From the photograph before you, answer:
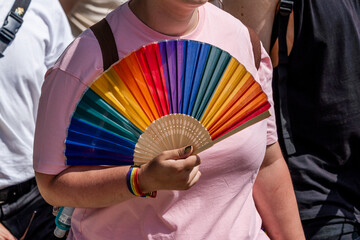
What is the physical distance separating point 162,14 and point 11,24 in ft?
3.28

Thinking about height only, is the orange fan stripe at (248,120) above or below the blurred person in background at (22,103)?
above

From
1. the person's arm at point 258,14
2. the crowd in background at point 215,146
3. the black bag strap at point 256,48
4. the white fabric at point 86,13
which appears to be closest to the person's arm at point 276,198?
the crowd in background at point 215,146

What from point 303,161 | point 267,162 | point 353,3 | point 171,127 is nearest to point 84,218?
point 171,127

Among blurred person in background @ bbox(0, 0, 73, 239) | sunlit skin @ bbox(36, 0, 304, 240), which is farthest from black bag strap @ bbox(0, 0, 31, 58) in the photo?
sunlit skin @ bbox(36, 0, 304, 240)

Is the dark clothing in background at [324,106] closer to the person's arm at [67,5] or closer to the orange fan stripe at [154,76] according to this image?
the orange fan stripe at [154,76]

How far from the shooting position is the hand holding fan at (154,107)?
1824mm

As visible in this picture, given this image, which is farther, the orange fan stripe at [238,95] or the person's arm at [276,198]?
the person's arm at [276,198]

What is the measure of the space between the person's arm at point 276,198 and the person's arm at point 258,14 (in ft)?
1.57

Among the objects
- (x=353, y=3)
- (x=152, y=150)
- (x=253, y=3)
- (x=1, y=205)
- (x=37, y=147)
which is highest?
(x=353, y=3)

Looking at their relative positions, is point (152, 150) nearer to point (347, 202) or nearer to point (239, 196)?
point (239, 196)

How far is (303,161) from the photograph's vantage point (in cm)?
271

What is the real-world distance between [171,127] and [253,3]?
93 centimetres

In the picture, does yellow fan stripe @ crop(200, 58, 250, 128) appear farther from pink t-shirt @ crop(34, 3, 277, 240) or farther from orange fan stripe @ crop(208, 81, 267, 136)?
pink t-shirt @ crop(34, 3, 277, 240)

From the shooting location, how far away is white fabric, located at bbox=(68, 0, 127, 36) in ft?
11.7
